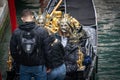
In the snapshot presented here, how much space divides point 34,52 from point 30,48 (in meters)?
0.12

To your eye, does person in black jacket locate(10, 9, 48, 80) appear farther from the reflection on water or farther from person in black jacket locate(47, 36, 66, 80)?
the reflection on water

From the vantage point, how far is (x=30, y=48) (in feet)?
20.4

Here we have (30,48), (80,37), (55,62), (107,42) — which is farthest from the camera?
(107,42)

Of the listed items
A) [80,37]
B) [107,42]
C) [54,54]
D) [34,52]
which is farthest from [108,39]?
[34,52]

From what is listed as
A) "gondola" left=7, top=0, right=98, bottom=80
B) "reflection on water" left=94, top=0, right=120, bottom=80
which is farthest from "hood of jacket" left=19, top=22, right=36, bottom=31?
"reflection on water" left=94, top=0, right=120, bottom=80

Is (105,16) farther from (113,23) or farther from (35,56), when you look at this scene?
(35,56)

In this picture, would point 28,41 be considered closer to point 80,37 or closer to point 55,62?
point 55,62

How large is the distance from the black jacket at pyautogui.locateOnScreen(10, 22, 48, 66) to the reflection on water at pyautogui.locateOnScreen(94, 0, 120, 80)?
450cm

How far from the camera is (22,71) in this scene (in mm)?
6449

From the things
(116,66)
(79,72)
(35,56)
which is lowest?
(116,66)

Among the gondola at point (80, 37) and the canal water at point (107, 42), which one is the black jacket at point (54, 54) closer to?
the gondola at point (80, 37)

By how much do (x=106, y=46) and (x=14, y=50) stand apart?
6864 mm

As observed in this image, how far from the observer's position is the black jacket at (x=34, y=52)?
629cm

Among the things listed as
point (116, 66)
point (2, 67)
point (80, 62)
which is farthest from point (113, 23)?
point (80, 62)
